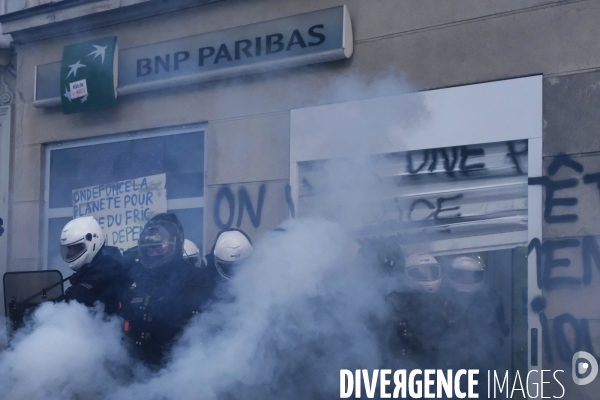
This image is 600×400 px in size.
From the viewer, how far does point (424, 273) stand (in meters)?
4.76

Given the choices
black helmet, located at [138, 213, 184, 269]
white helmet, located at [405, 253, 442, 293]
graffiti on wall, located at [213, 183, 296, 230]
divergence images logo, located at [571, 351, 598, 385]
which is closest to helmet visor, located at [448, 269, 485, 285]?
white helmet, located at [405, 253, 442, 293]

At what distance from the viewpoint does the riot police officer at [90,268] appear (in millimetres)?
4180

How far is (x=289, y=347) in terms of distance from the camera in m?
4.07

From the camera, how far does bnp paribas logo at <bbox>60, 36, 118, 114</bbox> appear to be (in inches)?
263

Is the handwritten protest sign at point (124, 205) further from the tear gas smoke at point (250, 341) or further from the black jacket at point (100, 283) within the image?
the tear gas smoke at point (250, 341)

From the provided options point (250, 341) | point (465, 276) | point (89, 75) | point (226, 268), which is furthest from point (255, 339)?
point (89, 75)

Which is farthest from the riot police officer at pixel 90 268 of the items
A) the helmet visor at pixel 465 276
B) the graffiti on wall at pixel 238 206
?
the helmet visor at pixel 465 276

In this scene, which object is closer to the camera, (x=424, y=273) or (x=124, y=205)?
(x=424, y=273)

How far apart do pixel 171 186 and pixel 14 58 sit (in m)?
2.57

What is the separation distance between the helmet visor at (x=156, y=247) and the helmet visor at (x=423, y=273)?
1.62m

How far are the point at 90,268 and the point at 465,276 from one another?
254 centimetres

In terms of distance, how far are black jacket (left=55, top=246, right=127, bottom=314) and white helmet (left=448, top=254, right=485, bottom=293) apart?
2.27 metres

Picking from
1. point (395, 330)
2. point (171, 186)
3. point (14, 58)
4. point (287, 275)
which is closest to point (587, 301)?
point (395, 330)

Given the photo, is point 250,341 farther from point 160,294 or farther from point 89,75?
point 89,75
